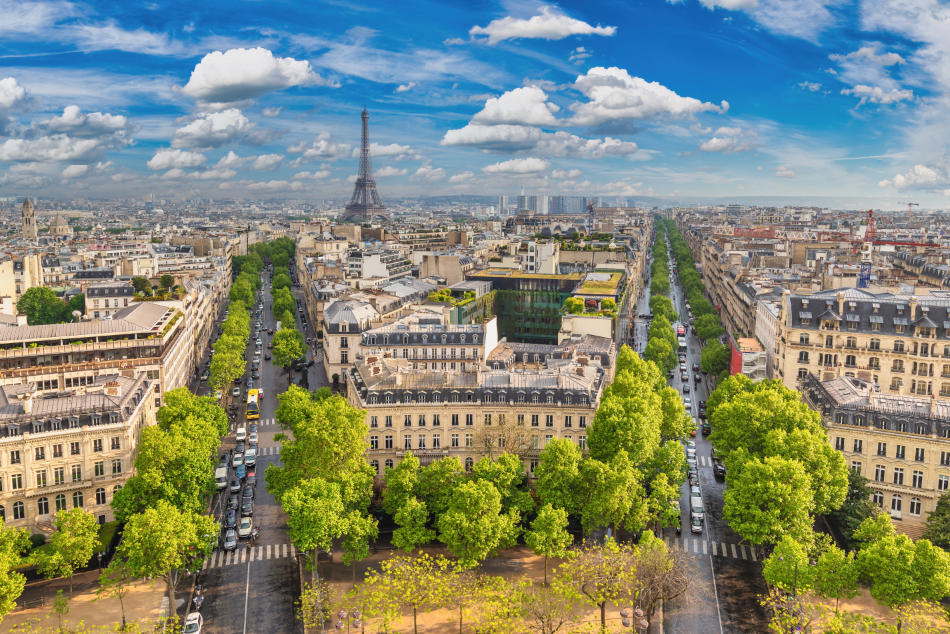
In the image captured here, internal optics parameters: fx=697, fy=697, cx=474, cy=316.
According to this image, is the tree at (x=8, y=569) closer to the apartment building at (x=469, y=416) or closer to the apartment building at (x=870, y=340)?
the apartment building at (x=469, y=416)

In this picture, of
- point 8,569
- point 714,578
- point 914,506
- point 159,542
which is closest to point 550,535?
point 714,578

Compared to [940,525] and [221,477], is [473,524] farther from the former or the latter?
[940,525]

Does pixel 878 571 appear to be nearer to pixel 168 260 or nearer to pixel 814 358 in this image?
pixel 814 358

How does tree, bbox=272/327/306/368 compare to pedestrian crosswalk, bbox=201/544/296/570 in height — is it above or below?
above

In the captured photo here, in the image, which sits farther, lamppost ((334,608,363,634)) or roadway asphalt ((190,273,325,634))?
roadway asphalt ((190,273,325,634))

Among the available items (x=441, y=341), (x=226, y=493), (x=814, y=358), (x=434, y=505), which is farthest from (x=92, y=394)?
(x=814, y=358)

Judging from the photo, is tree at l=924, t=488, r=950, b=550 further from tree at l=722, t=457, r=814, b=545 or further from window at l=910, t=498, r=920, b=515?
tree at l=722, t=457, r=814, b=545

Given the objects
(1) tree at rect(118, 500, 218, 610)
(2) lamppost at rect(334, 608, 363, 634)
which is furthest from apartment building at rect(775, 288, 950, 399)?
(1) tree at rect(118, 500, 218, 610)

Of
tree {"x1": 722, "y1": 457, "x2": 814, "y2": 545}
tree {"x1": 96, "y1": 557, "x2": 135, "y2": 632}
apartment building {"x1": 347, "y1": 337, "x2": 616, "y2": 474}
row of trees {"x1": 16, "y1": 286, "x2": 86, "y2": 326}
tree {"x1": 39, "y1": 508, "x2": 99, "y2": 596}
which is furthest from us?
row of trees {"x1": 16, "y1": 286, "x2": 86, "y2": 326}
